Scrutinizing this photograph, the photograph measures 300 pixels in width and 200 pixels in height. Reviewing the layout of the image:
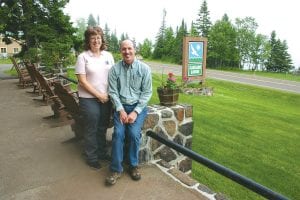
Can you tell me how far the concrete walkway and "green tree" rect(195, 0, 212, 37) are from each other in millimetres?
47851

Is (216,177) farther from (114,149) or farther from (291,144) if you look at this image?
(291,144)

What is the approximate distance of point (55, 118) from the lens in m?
6.67

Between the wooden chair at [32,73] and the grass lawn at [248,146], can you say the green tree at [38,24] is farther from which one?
the grass lawn at [248,146]

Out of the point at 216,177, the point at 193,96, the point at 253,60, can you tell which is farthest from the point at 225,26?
the point at 216,177

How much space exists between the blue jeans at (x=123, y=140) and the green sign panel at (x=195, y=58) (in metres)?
9.80

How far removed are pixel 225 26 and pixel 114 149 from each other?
47.3m

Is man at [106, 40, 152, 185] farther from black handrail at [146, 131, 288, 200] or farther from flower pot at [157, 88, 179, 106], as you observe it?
flower pot at [157, 88, 179, 106]

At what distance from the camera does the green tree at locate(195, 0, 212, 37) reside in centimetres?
5062

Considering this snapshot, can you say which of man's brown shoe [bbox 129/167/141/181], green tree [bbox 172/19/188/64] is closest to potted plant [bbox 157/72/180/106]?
man's brown shoe [bbox 129/167/141/181]

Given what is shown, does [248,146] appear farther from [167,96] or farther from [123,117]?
[123,117]

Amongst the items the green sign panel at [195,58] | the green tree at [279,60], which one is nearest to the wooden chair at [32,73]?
the green sign panel at [195,58]

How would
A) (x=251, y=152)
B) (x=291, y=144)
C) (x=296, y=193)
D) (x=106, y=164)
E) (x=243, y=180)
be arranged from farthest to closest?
(x=291, y=144)
(x=251, y=152)
(x=296, y=193)
(x=106, y=164)
(x=243, y=180)

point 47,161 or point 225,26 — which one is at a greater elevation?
point 225,26

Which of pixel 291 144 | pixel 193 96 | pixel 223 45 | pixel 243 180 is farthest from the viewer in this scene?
pixel 223 45
